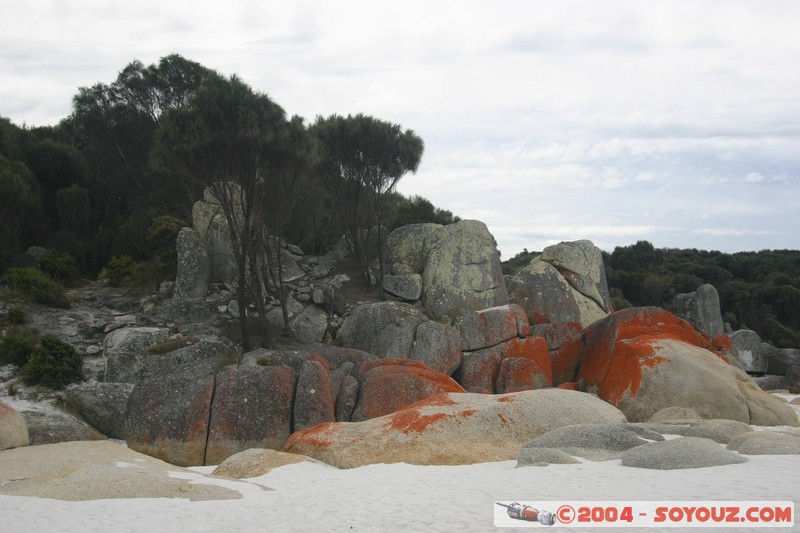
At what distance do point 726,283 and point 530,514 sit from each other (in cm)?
5201

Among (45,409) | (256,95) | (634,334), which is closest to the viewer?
(45,409)

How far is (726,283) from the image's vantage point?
54.5 meters

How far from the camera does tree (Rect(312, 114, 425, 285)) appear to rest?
3222 centimetres

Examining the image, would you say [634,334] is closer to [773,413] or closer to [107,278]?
[773,413]

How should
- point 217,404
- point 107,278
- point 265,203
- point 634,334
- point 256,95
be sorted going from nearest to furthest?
point 217,404
point 634,334
point 256,95
point 265,203
point 107,278

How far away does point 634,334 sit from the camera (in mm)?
21719

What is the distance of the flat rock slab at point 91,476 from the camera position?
34.2 ft

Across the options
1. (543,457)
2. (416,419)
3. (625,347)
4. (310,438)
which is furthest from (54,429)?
(625,347)

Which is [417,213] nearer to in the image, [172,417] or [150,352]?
[150,352]

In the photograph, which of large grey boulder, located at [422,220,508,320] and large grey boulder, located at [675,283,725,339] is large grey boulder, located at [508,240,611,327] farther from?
large grey boulder, located at [675,283,725,339]

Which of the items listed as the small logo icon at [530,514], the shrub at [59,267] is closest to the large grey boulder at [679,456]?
the small logo icon at [530,514]

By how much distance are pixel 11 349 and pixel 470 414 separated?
50.1 ft

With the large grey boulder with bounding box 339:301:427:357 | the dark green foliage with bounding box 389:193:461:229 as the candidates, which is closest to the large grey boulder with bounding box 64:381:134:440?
the large grey boulder with bounding box 339:301:427:357

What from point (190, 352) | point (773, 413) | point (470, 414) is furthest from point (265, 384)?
point (773, 413)
